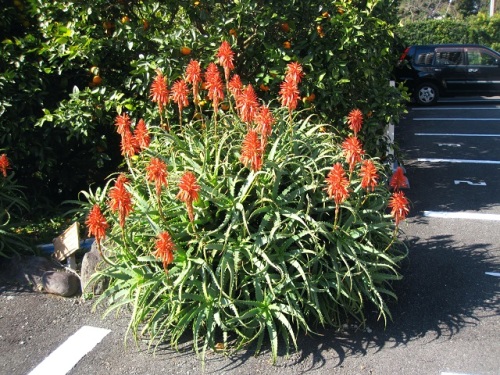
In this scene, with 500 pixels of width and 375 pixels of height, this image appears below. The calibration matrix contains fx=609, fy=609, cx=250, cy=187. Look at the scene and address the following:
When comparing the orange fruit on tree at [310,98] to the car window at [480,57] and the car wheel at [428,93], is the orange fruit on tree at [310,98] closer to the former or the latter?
the car wheel at [428,93]

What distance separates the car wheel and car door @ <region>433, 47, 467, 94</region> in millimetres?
256

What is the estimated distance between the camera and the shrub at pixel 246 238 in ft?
13.3

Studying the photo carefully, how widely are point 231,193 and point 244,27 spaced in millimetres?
2542

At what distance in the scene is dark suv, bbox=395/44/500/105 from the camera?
16.8 m

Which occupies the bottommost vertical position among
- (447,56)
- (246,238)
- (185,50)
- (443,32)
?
(246,238)

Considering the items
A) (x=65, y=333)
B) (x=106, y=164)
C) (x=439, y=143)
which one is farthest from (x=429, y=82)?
(x=65, y=333)

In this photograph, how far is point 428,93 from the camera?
16.8 m

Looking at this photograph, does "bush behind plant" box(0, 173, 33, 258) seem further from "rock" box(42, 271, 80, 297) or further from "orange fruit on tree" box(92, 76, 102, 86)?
"orange fruit on tree" box(92, 76, 102, 86)

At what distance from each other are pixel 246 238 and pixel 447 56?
14.5 m

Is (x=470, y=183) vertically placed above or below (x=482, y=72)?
below

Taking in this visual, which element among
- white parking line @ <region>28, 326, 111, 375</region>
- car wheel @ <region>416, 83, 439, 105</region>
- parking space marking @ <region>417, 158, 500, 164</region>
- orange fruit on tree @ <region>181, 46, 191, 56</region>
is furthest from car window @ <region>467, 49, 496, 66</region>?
white parking line @ <region>28, 326, 111, 375</region>

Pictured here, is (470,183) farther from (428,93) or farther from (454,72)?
(454,72)

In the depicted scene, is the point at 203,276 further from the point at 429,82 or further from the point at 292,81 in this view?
the point at 429,82

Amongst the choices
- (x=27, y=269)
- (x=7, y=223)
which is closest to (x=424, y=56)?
(x=7, y=223)
